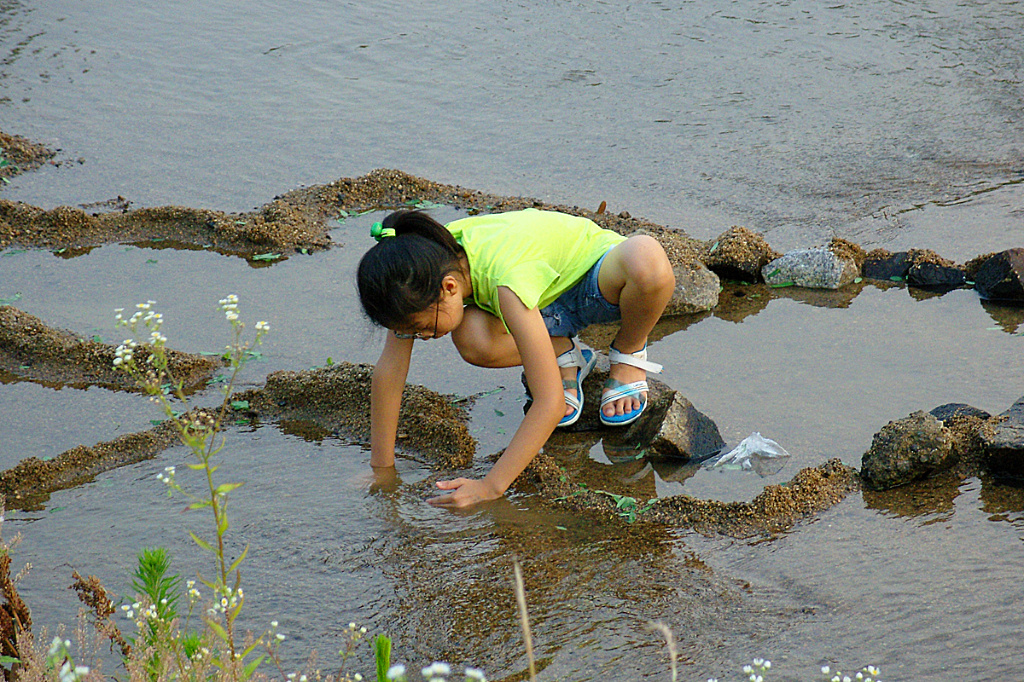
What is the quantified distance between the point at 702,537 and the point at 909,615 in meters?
0.67

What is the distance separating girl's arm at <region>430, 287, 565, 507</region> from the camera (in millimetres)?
3076

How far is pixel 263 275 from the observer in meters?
4.95

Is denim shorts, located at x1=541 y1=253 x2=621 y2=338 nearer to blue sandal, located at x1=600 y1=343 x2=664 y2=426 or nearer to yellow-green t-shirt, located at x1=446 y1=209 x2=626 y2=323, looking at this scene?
yellow-green t-shirt, located at x1=446 y1=209 x2=626 y2=323

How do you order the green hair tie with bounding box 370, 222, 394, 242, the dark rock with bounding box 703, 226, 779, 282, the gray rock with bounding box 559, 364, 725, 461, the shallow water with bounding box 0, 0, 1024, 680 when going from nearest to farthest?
the shallow water with bounding box 0, 0, 1024, 680 < the green hair tie with bounding box 370, 222, 394, 242 < the gray rock with bounding box 559, 364, 725, 461 < the dark rock with bounding box 703, 226, 779, 282

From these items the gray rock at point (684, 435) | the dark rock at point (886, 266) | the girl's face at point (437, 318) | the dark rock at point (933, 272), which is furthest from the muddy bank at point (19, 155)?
the dark rock at point (933, 272)

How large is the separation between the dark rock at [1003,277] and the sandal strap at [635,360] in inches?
68.9

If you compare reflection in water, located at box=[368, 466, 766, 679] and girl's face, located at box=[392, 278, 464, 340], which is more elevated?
girl's face, located at box=[392, 278, 464, 340]

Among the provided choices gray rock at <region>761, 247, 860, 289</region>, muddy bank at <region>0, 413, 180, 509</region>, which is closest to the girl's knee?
gray rock at <region>761, 247, 860, 289</region>

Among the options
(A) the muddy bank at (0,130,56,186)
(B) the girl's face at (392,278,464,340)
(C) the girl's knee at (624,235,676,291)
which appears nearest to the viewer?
(B) the girl's face at (392,278,464,340)

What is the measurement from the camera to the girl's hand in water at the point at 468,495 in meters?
3.13

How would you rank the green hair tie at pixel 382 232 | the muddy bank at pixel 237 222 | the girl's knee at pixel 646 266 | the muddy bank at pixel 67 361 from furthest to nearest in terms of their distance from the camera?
the muddy bank at pixel 237 222, the muddy bank at pixel 67 361, the girl's knee at pixel 646 266, the green hair tie at pixel 382 232

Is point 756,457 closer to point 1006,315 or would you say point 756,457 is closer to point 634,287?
point 634,287

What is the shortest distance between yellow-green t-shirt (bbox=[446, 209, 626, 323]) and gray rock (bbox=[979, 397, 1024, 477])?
5.06 feet

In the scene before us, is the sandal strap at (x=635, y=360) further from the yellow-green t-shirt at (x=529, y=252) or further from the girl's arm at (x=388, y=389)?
the girl's arm at (x=388, y=389)
